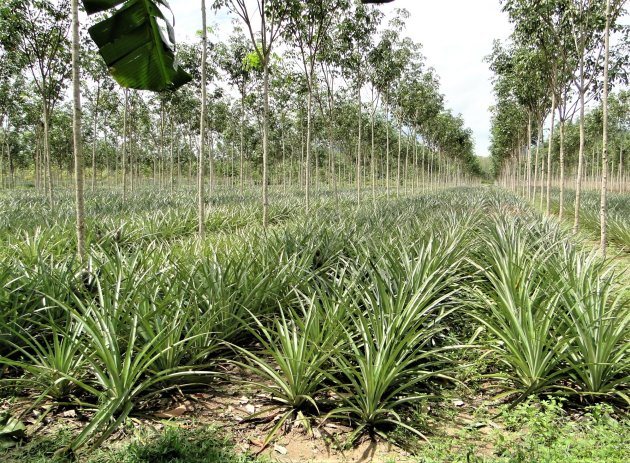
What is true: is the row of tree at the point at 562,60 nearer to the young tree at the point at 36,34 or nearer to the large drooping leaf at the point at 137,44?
the large drooping leaf at the point at 137,44

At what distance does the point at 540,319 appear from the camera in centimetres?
313

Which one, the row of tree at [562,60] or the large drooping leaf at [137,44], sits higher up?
the row of tree at [562,60]

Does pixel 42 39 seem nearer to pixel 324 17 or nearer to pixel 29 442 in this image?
pixel 324 17

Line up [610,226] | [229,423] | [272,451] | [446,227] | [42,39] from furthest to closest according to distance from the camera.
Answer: [42,39] < [610,226] < [446,227] < [229,423] < [272,451]

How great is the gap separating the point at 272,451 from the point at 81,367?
1512 mm

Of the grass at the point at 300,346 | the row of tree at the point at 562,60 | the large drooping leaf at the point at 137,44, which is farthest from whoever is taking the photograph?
the row of tree at the point at 562,60

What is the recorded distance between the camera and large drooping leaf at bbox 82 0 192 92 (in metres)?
2.10

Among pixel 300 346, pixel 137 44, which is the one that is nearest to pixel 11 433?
pixel 300 346

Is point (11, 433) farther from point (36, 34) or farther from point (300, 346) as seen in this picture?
point (36, 34)

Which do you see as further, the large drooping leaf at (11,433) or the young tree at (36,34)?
the young tree at (36,34)

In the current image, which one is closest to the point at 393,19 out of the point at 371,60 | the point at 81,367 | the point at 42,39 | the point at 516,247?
the point at 371,60

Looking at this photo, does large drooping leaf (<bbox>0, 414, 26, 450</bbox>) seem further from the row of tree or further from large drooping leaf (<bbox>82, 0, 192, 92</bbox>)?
the row of tree

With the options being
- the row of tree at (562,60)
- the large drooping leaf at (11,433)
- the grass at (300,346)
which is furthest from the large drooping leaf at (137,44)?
the row of tree at (562,60)

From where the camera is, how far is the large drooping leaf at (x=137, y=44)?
2.10m
